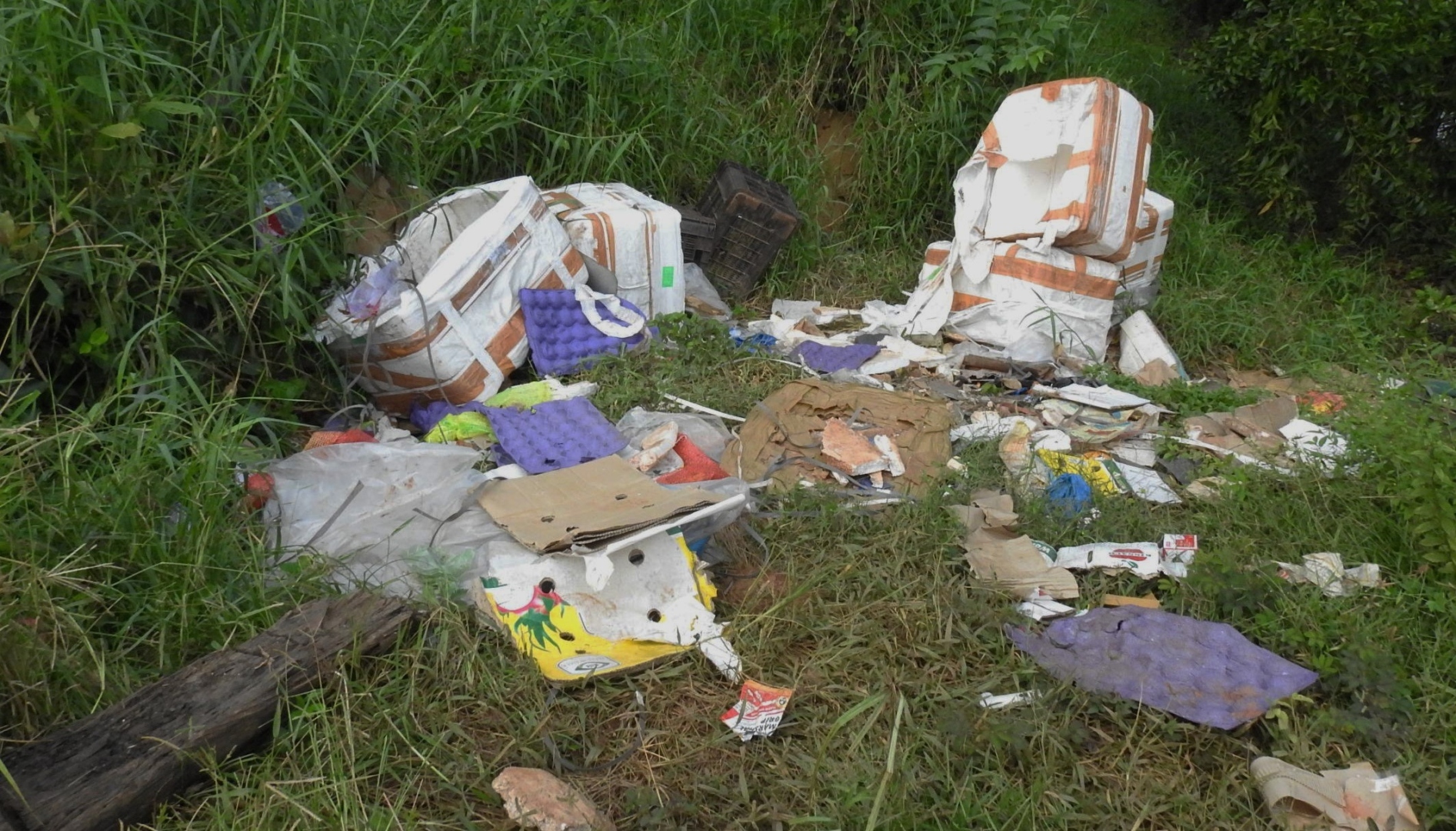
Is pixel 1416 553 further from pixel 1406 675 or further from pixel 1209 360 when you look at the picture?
pixel 1209 360

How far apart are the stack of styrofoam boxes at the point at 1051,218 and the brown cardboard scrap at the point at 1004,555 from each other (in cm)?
142

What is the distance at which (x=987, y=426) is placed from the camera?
3418 mm

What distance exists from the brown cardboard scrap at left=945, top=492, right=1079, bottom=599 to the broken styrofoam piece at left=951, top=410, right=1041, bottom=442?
1.42 ft

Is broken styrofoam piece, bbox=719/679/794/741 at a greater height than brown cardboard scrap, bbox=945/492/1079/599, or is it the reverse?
broken styrofoam piece, bbox=719/679/794/741

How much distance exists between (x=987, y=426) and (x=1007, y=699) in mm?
1281

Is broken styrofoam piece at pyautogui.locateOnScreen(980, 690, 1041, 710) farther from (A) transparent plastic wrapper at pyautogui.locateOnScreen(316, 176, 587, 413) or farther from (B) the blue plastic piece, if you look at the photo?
(A) transparent plastic wrapper at pyautogui.locateOnScreen(316, 176, 587, 413)

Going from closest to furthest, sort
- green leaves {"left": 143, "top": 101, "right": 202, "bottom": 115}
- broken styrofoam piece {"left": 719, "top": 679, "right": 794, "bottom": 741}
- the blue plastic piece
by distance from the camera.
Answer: broken styrofoam piece {"left": 719, "top": 679, "right": 794, "bottom": 741}
green leaves {"left": 143, "top": 101, "right": 202, "bottom": 115}
the blue plastic piece

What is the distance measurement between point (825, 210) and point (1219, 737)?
Answer: 320cm

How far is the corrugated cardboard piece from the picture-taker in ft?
10.1

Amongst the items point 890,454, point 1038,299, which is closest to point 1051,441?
point 890,454

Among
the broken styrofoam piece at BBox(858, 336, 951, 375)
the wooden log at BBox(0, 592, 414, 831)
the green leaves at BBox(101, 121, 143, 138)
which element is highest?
the green leaves at BBox(101, 121, 143, 138)

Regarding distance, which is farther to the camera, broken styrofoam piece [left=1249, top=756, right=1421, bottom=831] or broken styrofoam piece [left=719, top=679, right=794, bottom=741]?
broken styrofoam piece [left=719, top=679, right=794, bottom=741]

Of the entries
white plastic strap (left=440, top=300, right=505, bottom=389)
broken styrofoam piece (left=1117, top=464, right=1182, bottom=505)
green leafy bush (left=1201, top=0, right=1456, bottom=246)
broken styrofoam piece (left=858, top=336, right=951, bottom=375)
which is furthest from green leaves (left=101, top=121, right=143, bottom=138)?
green leafy bush (left=1201, top=0, right=1456, bottom=246)

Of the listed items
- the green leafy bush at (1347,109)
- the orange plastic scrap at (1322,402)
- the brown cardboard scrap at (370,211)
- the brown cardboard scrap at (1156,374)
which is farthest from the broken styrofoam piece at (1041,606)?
the green leafy bush at (1347,109)
